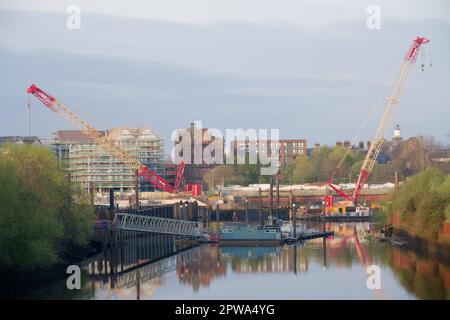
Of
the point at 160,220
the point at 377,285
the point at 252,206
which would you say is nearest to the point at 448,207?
the point at 377,285

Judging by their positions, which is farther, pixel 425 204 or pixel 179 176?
pixel 179 176

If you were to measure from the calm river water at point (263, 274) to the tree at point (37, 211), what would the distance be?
108 cm

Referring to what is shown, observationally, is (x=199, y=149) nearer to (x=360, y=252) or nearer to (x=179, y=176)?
(x=179, y=176)

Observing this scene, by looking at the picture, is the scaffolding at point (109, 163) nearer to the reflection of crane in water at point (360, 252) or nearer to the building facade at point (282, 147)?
the building facade at point (282, 147)

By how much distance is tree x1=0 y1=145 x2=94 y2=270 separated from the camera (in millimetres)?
29781

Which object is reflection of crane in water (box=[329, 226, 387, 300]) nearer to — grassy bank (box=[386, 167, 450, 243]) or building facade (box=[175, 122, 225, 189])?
grassy bank (box=[386, 167, 450, 243])

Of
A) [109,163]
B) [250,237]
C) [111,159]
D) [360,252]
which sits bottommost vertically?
[360,252]

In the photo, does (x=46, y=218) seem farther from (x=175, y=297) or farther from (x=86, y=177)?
(x=86, y=177)

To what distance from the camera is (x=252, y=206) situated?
78812 mm

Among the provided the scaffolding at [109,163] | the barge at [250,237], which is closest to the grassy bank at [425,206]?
the barge at [250,237]

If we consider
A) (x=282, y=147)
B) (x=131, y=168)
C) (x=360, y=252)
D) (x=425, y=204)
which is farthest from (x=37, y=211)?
(x=282, y=147)

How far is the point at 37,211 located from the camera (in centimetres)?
3238

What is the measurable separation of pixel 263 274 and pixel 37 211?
8113mm
